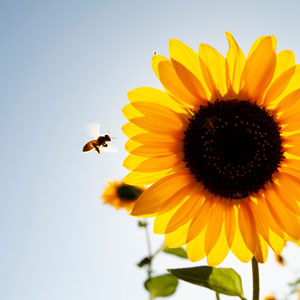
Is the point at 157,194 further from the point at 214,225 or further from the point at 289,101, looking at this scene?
the point at 289,101

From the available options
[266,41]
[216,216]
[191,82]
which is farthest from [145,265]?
[266,41]

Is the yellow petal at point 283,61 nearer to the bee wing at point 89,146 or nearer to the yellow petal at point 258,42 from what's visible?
the yellow petal at point 258,42

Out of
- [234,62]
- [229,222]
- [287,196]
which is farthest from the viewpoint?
[229,222]

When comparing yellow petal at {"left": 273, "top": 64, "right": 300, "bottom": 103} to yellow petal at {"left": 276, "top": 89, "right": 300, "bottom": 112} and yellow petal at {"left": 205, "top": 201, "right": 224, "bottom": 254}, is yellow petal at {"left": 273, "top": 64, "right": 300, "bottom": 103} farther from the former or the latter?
yellow petal at {"left": 205, "top": 201, "right": 224, "bottom": 254}

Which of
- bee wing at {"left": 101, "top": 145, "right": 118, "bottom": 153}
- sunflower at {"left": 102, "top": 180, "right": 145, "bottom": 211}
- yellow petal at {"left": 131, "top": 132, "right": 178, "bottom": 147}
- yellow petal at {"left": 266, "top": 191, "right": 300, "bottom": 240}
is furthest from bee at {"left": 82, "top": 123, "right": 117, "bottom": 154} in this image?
sunflower at {"left": 102, "top": 180, "right": 145, "bottom": 211}

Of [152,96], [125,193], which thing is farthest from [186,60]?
[125,193]

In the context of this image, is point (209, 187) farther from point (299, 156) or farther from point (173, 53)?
point (173, 53)

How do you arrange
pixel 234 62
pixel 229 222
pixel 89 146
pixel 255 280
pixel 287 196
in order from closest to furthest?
1. pixel 255 280
2. pixel 234 62
3. pixel 287 196
4. pixel 229 222
5. pixel 89 146
